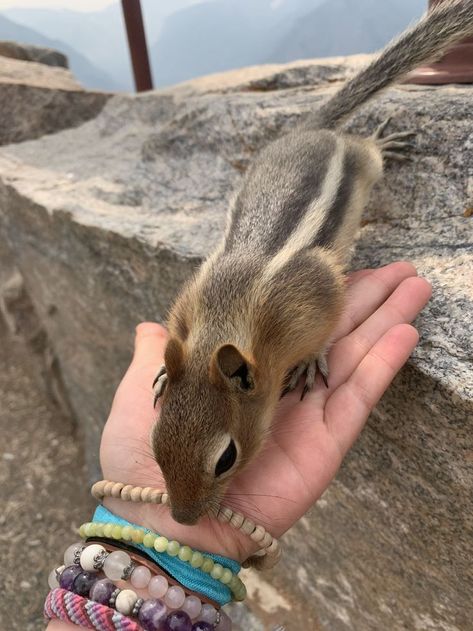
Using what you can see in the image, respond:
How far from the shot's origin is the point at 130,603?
Result: 1.36m

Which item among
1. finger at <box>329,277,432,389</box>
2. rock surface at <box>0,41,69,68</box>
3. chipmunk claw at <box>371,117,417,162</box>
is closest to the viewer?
finger at <box>329,277,432,389</box>

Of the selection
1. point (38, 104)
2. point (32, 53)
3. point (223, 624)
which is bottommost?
point (223, 624)

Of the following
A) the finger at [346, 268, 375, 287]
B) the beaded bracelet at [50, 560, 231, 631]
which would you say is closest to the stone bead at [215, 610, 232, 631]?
the beaded bracelet at [50, 560, 231, 631]

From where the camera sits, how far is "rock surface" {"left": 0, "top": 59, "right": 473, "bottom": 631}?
5.45 ft

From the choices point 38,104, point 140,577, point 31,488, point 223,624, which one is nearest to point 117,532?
point 140,577

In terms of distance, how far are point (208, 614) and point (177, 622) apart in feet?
0.33

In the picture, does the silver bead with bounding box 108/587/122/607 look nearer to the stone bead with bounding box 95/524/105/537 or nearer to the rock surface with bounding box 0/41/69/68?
the stone bead with bounding box 95/524/105/537

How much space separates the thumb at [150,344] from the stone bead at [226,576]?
771 mm

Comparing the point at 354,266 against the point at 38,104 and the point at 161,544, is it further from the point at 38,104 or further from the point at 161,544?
the point at 38,104

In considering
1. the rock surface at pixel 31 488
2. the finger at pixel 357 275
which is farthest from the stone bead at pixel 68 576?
the rock surface at pixel 31 488

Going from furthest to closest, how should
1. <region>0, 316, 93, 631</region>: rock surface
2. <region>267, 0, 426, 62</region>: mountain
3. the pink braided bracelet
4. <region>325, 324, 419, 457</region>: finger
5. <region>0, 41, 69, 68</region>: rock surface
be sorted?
<region>0, 41, 69, 68</region>: rock surface, <region>267, 0, 426, 62</region>: mountain, <region>0, 316, 93, 631</region>: rock surface, <region>325, 324, 419, 457</region>: finger, the pink braided bracelet

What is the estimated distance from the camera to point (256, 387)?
146 cm

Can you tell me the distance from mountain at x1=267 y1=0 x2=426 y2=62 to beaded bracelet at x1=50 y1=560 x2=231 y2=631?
15.4ft

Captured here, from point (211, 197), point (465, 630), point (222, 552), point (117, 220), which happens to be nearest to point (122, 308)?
point (117, 220)
